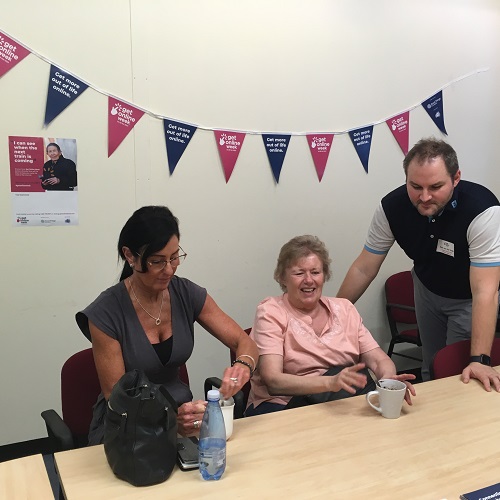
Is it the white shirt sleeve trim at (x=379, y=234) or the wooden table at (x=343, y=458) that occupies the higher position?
the white shirt sleeve trim at (x=379, y=234)

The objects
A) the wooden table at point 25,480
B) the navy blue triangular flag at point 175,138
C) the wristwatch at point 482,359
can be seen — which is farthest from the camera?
the navy blue triangular flag at point 175,138

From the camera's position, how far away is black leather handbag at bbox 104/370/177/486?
1232mm

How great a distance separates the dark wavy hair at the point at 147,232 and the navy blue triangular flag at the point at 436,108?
251 centimetres

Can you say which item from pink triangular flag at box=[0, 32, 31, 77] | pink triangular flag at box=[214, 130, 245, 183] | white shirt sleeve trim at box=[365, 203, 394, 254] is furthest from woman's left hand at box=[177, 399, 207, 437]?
pink triangular flag at box=[0, 32, 31, 77]

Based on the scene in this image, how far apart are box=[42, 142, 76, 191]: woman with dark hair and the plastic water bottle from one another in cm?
172

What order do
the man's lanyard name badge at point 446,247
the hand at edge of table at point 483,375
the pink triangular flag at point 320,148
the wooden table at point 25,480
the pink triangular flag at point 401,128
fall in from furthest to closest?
A: the pink triangular flag at point 401,128 → the pink triangular flag at point 320,148 → the man's lanyard name badge at point 446,247 → the hand at edge of table at point 483,375 → the wooden table at point 25,480

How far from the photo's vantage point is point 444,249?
2.36 metres

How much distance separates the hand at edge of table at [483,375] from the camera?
187 cm

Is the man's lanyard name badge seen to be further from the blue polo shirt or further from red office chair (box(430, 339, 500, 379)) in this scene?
red office chair (box(430, 339, 500, 379))

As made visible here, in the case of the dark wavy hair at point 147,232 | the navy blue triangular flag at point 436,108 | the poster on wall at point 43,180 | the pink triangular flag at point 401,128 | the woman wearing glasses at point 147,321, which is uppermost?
the navy blue triangular flag at point 436,108

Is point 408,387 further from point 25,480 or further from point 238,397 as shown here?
point 25,480

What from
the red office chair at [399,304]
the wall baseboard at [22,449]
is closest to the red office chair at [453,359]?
the red office chair at [399,304]

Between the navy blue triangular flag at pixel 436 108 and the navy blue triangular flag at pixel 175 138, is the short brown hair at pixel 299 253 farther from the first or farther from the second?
the navy blue triangular flag at pixel 436 108

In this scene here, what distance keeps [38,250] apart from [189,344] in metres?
1.19
